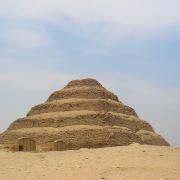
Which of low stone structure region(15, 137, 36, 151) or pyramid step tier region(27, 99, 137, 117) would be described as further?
pyramid step tier region(27, 99, 137, 117)

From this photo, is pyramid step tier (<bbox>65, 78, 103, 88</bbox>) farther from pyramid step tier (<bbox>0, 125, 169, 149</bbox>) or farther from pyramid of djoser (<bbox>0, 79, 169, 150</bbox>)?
pyramid step tier (<bbox>0, 125, 169, 149</bbox>)

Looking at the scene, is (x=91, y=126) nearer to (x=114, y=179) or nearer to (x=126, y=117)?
(x=126, y=117)

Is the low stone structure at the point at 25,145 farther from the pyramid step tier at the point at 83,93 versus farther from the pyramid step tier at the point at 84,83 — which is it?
the pyramid step tier at the point at 84,83

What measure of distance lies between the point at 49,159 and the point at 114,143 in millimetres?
15599

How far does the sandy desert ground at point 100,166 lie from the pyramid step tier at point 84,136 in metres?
14.1

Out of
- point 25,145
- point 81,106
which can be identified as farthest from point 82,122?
point 25,145

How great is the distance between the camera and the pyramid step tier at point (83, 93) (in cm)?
4431

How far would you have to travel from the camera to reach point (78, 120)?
39.9 metres

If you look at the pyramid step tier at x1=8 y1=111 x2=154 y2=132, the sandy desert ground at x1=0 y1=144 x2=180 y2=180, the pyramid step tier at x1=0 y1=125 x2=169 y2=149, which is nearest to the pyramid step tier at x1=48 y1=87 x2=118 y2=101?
the pyramid step tier at x1=8 y1=111 x2=154 y2=132

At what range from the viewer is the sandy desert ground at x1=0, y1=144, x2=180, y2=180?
1594 centimetres

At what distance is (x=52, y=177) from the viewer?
16.1 meters

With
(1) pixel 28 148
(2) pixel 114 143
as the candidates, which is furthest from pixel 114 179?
(2) pixel 114 143

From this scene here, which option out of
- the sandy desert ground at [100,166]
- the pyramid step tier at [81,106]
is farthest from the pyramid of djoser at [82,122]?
the sandy desert ground at [100,166]

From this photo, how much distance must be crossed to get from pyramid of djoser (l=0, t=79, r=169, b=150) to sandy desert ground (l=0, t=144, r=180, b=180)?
481 inches
